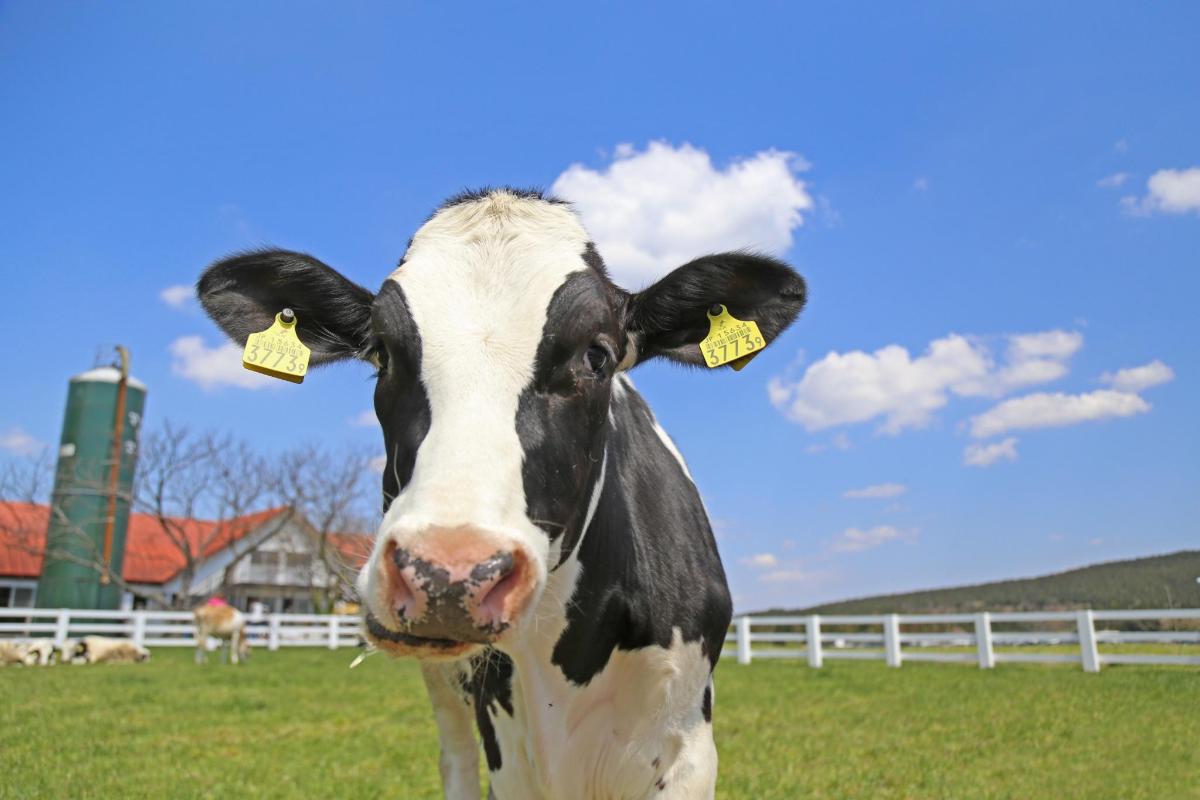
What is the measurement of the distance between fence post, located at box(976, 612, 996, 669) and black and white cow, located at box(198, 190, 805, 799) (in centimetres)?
1435

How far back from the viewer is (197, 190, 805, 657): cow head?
201 cm

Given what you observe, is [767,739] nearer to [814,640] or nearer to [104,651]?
[814,640]

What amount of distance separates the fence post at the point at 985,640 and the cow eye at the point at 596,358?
1583 centimetres

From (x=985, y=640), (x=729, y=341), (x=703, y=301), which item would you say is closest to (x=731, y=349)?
(x=729, y=341)

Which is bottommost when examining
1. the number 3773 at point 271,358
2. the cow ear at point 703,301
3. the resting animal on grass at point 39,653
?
the resting animal on grass at point 39,653

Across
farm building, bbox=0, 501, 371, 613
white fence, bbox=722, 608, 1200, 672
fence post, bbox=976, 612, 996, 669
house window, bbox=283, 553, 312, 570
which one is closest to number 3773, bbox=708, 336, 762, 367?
white fence, bbox=722, 608, 1200, 672

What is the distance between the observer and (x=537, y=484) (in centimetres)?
241

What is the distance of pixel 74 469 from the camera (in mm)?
32438

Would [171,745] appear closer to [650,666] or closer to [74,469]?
[650,666]

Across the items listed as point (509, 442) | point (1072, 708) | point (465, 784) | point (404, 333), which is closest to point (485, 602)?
point (509, 442)

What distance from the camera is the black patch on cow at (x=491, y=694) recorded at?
337 centimetres

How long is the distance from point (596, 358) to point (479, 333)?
1.28 ft

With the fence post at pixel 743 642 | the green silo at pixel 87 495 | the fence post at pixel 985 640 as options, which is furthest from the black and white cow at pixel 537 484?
the green silo at pixel 87 495

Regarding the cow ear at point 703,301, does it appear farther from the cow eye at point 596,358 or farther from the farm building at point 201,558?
the farm building at point 201,558
